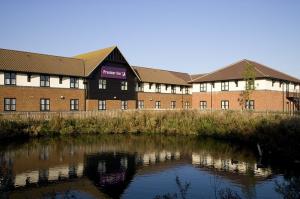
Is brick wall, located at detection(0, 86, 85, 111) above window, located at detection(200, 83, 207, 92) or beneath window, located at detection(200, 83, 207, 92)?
beneath

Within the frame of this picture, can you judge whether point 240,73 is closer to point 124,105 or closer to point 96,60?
point 124,105

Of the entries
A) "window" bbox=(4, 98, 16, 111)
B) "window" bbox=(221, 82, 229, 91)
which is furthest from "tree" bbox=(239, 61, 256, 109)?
"window" bbox=(4, 98, 16, 111)

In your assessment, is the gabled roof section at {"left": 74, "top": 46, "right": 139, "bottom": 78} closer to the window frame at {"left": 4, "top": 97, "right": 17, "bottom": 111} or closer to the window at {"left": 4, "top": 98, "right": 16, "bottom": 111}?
the window frame at {"left": 4, "top": 97, "right": 17, "bottom": 111}

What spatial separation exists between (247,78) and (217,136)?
1627cm

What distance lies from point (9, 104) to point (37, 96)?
3383 mm

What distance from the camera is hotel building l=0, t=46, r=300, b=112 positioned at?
3888cm

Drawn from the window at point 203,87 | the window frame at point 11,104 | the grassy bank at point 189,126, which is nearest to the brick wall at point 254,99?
the window at point 203,87

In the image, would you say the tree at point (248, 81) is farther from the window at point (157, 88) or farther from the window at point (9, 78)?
the window at point (9, 78)

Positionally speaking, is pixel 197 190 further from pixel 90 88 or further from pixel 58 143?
pixel 90 88

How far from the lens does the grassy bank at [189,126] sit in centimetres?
2294

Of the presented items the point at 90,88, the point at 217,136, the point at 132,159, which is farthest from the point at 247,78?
the point at 132,159

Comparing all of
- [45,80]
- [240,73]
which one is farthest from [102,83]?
[240,73]

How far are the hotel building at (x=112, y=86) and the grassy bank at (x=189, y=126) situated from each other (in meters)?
7.28

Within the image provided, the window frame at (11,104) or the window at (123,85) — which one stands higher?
the window at (123,85)
